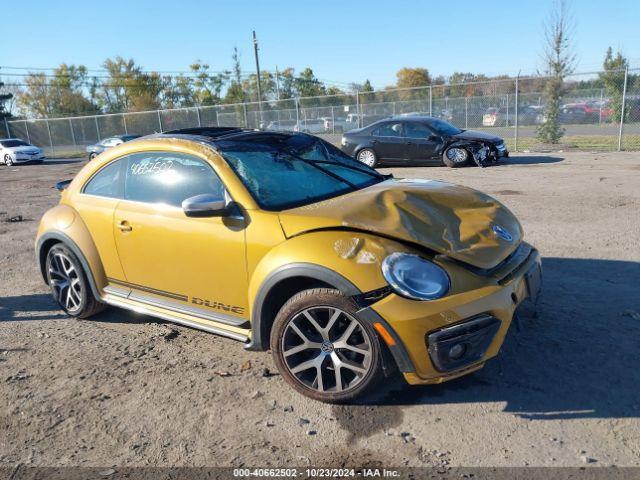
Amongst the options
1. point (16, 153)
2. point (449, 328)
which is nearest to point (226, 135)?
point (449, 328)

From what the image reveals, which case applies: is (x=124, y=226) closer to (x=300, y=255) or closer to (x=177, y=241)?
(x=177, y=241)

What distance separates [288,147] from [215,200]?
1.08m

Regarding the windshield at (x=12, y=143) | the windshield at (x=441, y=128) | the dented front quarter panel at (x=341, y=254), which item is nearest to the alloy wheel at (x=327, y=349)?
the dented front quarter panel at (x=341, y=254)

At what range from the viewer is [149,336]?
4.27 metres

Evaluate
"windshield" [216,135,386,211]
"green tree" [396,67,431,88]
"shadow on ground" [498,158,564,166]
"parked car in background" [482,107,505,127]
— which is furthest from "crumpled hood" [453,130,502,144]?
"green tree" [396,67,431,88]

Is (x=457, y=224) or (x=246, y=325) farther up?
(x=457, y=224)

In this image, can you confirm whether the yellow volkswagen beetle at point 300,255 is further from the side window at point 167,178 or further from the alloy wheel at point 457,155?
the alloy wheel at point 457,155

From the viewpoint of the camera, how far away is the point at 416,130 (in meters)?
14.1

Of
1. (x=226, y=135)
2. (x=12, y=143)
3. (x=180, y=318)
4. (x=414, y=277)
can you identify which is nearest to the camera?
(x=414, y=277)

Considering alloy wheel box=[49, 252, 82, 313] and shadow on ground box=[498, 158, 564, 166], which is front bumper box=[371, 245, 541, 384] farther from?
shadow on ground box=[498, 158, 564, 166]

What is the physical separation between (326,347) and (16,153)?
28.6 meters

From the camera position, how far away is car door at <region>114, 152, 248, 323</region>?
3.45m

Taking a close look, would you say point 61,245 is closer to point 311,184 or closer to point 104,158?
point 104,158

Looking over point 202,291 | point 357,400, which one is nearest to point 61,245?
point 202,291
